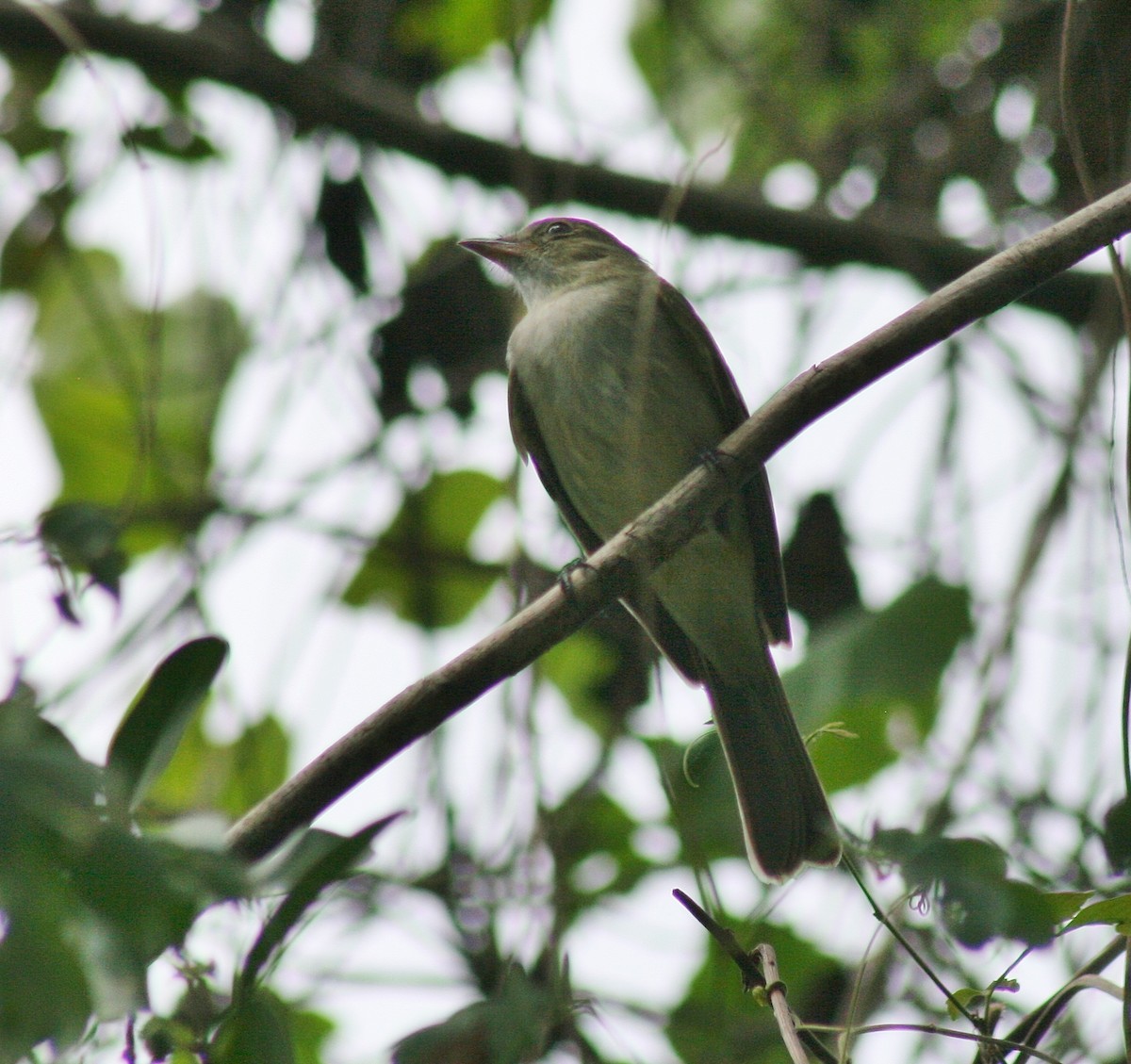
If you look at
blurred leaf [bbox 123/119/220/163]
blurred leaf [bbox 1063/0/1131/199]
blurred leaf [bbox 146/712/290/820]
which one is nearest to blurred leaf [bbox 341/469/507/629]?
blurred leaf [bbox 146/712/290/820]

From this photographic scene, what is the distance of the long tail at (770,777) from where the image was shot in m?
3.71

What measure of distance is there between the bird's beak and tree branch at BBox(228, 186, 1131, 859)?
8.71 ft

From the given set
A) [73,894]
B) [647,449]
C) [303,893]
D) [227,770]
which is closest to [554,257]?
[647,449]

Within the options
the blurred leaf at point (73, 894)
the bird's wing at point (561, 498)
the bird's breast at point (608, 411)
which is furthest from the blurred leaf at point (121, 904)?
the bird's wing at point (561, 498)

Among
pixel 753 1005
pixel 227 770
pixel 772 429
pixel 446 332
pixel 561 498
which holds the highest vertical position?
pixel 772 429

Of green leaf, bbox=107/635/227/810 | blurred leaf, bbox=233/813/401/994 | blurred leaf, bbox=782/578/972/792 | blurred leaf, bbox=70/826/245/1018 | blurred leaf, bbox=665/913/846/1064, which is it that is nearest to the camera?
blurred leaf, bbox=70/826/245/1018

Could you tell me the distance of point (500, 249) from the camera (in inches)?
191

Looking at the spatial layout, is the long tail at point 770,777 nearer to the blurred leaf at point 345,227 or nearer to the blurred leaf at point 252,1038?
the blurred leaf at point 345,227

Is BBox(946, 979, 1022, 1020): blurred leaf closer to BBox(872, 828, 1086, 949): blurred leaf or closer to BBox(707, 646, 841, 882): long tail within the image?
BBox(872, 828, 1086, 949): blurred leaf

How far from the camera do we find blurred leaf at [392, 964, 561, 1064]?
6.45ft

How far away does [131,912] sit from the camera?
126 cm

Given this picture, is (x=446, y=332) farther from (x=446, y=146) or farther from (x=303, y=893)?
(x=303, y=893)

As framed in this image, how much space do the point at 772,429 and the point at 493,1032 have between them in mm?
1048

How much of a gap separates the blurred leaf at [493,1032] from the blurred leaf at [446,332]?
105 inches
